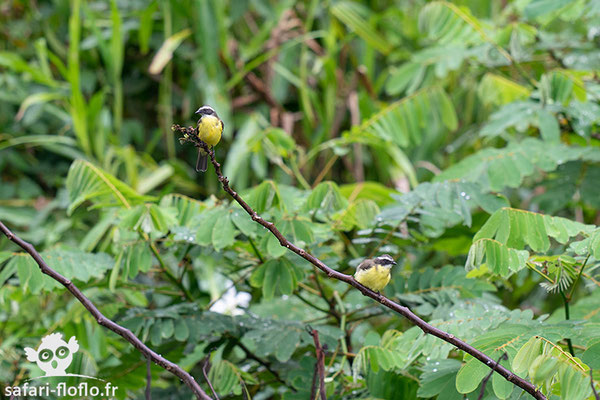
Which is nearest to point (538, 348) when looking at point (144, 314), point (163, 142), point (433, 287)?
point (433, 287)

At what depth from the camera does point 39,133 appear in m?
2.93

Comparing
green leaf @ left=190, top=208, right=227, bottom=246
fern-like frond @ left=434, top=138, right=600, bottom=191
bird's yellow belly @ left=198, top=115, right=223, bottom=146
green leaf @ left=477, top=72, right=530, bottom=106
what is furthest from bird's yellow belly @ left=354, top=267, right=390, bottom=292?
green leaf @ left=477, top=72, right=530, bottom=106

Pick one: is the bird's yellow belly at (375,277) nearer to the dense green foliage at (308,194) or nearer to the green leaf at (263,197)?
the dense green foliage at (308,194)

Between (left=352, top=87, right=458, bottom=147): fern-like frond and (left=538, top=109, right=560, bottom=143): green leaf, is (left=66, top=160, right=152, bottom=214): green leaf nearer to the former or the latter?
(left=352, top=87, right=458, bottom=147): fern-like frond

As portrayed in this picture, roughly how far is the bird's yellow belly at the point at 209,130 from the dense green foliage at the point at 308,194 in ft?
1.55

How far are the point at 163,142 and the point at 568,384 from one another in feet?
8.24

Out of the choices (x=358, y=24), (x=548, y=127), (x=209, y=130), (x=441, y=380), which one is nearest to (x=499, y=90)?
(x=548, y=127)

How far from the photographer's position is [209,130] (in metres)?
0.87

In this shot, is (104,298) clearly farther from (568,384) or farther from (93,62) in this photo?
(93,62)

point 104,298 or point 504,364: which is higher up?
point 504,364

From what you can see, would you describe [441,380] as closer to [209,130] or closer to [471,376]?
[471,376]

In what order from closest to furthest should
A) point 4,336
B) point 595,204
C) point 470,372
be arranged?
1. point 470,372
2. point 595,204
3. point 4,336

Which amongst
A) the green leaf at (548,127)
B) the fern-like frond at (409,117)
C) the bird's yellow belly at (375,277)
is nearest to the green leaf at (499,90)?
the fern-like frond at (409,117)

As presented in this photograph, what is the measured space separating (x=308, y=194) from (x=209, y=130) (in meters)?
0.76
